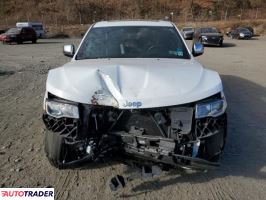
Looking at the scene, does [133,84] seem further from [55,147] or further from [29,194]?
[29,194]

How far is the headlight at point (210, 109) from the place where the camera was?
13.4ft

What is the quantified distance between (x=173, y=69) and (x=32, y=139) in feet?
8.20

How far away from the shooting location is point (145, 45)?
5.82 meters

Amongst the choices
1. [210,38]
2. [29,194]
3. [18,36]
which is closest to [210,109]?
[29,194]

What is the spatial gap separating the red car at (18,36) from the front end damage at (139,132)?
3471cm

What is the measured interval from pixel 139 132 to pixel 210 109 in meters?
0.76

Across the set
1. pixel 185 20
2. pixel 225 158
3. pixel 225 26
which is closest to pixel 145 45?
pixel 225 158

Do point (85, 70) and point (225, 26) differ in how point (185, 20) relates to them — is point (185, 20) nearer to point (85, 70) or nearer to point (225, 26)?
point (225, 26)

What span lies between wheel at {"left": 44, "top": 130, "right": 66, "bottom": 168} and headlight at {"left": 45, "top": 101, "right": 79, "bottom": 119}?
0.73 feet

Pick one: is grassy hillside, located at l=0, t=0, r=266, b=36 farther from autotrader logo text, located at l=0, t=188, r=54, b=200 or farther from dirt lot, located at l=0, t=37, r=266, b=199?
autotrader logo text, located at l=0, t=188, r=54, b=200

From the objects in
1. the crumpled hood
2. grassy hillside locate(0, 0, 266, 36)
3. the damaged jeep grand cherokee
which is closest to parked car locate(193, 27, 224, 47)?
the crumpled hood

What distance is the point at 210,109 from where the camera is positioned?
4.14m

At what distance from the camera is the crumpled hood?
13.2ft

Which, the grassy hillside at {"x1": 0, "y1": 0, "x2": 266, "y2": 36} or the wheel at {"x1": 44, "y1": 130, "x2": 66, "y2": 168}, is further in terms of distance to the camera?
the grassy hillside at {"x1": 0, "y1": 0, "x2": 266, "y2": 36}
